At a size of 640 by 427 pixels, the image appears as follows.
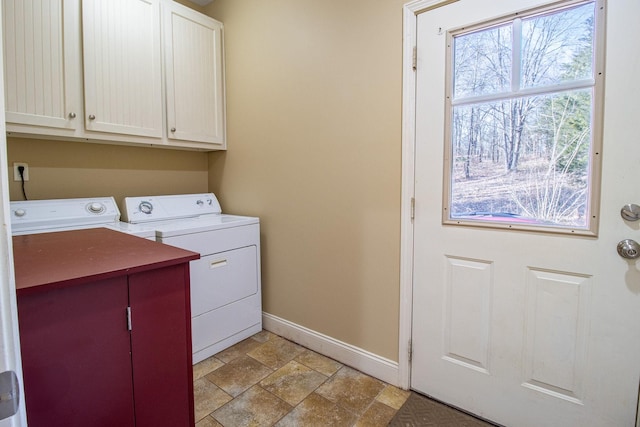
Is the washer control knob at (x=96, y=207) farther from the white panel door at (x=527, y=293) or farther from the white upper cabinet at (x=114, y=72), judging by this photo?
the white panel door at (x=527, y=293)

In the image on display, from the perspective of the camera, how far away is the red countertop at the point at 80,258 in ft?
3.06

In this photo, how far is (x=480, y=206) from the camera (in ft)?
5.34

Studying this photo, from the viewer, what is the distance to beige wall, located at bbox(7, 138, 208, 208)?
7.01 ft

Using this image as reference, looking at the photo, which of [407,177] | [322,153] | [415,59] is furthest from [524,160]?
[322,153]

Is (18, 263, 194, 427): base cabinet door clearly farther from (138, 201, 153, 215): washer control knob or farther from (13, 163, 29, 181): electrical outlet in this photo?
(13, 163, 29, 181): electrical outlet

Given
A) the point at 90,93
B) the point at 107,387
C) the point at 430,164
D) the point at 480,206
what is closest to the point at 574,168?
the point at 480,206

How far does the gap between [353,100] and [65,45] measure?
5.53ft

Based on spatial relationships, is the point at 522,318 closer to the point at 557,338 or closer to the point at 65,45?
the point at 557,338

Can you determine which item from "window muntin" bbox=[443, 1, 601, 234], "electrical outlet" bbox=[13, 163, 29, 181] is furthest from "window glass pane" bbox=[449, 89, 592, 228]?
"electrical outlet" bbox=[13, 163, 29, 181]

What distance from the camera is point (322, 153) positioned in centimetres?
221

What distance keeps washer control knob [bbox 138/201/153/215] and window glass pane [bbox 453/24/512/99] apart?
6.88 feet

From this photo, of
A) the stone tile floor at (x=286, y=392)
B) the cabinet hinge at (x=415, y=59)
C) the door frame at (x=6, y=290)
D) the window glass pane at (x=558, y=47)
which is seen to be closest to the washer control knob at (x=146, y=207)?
the stone tile floor at (x=286, y=392)

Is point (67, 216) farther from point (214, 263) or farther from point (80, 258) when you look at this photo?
point (80, 258)

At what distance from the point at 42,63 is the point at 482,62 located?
2318 millimetres
